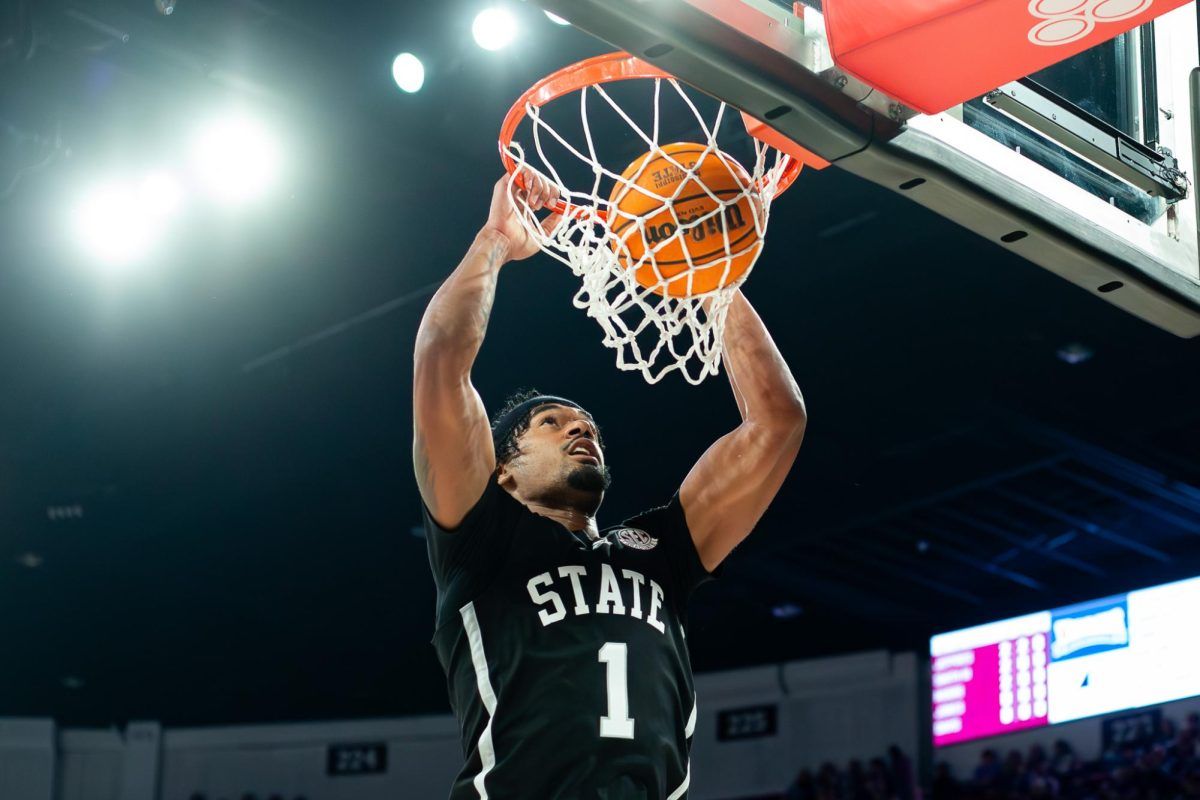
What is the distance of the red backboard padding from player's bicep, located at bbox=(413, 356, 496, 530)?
3.06 ft

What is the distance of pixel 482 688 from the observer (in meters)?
2.83

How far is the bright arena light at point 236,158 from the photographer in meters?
7.25

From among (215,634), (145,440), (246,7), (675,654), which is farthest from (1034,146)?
(215,634)

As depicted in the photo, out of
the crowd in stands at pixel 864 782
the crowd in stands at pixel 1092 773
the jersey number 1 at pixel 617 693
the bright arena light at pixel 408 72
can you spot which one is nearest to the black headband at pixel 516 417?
the jersey number 1 at pixel 617 693

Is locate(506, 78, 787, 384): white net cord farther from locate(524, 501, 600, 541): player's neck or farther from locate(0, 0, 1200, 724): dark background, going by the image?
locate(0, 0, 1200, 724): dark background

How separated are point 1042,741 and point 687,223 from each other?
1001 centimetres

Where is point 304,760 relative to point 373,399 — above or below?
below

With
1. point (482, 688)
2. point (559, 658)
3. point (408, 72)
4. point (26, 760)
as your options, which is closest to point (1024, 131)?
point (559, 658)

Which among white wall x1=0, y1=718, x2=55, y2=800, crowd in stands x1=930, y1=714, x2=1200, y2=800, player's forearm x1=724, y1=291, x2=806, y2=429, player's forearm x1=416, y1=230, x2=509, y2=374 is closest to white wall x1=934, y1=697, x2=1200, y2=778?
crowd in stands x1=930, y1=714, x2=1200, y2=800

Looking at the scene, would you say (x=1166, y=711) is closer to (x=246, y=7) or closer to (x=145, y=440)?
(x=145, y=440)

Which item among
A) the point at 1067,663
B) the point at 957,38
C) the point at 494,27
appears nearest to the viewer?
the point at 957,38

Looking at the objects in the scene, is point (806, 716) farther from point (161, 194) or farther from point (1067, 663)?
point (161, 194)

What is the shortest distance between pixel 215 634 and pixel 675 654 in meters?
11.1

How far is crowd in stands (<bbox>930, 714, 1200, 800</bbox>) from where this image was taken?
34.2 ft
